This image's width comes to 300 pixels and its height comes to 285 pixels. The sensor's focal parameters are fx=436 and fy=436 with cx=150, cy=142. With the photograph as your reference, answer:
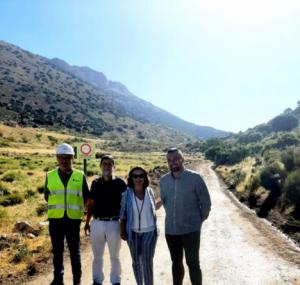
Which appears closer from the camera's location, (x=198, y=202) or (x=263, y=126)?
(x=198, y=202)

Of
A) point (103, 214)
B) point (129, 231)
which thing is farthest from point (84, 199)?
point (129, 231)

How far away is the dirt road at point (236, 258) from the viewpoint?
8.45m

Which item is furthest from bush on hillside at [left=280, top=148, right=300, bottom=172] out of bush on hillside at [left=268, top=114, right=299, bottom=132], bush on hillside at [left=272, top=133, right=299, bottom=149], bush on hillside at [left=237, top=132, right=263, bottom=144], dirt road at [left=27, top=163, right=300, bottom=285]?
bush on hillside at [left=237, top=132, right=263, bottom=144]

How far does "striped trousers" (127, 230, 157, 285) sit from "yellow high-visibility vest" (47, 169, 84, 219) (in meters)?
1.30

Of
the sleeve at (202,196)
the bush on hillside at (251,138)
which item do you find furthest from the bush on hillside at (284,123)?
the sleeve at (202,196)

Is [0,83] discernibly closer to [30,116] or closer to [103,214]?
[30,116]

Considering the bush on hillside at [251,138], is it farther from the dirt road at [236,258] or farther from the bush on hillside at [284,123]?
the dirt road at [236,258]

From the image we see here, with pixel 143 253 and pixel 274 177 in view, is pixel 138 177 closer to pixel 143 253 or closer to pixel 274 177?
pixel 143 253

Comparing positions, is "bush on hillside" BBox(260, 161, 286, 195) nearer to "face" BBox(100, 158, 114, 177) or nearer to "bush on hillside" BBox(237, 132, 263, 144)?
"face" BBox(100, 158, 114, 177)

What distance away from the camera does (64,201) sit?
275 inches

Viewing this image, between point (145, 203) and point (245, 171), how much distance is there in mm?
25785

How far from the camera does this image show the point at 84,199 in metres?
7.09

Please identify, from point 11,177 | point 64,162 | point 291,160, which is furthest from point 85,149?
point 11,177

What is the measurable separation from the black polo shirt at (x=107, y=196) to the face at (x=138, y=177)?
2.24 ft
